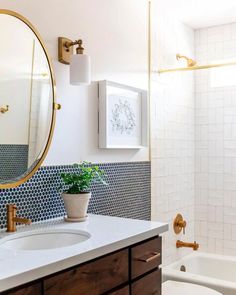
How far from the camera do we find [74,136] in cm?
208

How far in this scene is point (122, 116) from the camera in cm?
244

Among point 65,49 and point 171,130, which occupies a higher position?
point 65,49

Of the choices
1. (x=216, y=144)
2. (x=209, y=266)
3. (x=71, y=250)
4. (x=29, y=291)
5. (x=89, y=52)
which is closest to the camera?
(x=29, y=291)

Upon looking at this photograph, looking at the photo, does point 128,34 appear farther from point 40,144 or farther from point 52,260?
point 52,260

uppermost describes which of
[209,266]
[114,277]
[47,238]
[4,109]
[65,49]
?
[65,49]

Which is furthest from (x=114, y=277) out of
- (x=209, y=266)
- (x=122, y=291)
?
(x=209, y=266)

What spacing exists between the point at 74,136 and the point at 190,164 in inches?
65.3

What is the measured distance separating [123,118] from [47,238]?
3.40ft

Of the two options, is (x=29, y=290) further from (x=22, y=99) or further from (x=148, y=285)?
(x=22, y=99)

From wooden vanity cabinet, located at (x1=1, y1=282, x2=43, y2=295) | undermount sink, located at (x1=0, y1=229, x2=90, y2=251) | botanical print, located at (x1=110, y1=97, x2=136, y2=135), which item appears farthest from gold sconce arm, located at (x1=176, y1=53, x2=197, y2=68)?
wooden vanity cabinet, located at (x1=1, y1=282, x2=43, y2=295)

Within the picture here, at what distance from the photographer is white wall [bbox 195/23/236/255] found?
3359mm

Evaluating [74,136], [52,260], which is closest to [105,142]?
[74,136]

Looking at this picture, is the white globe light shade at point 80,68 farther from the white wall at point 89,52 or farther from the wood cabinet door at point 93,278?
the wood cabinet door at point 93,278

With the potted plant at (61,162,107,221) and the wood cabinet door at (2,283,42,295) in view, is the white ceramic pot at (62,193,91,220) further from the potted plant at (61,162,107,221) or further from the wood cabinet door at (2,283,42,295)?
the wood cabinet door at (2,283,42,295)
